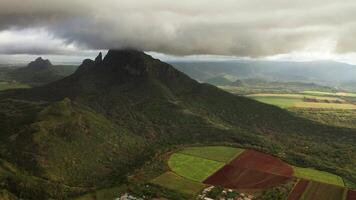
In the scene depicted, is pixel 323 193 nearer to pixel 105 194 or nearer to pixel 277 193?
pixel 277 193

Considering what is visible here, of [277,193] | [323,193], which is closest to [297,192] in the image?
[277,193]

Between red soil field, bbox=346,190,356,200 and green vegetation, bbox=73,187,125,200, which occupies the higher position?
red soil field, bbox=346,190,356,200

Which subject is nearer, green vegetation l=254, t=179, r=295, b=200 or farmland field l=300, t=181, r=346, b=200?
green vegetation l=254, t=179, r=295, b=200

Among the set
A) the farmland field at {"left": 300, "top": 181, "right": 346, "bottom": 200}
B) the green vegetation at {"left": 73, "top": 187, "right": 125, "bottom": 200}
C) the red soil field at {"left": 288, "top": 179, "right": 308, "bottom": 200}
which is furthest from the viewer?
the green vegetation at {"left": 73, "top": 187, "right": 125, "bottom": 200}

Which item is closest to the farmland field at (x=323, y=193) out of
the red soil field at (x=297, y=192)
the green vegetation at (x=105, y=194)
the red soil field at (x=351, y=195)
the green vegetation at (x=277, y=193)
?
the red soil field at (x=297, y=192)

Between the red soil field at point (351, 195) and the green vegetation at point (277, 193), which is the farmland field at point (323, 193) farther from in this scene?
the green vegetation at point (277, 193)

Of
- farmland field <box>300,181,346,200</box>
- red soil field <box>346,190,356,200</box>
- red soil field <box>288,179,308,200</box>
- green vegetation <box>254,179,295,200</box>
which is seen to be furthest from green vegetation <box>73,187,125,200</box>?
red soil field <box>346,190,356,200</box>

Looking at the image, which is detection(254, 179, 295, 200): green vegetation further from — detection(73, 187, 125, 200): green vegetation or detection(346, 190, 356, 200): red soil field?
detection(73, 187, 125, 200): green vegetation

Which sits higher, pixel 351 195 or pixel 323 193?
pixel 323 193
